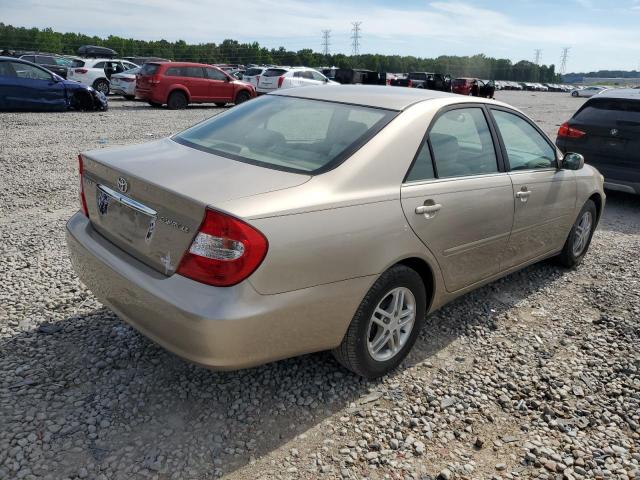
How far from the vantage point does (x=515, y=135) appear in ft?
13.2

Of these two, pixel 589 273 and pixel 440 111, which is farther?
pixel 589 273

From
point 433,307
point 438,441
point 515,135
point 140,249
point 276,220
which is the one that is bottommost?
point 438,441

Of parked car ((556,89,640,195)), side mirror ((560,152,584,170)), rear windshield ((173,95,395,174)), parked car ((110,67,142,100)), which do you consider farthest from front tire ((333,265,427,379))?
parked car ((110,67,142,100))

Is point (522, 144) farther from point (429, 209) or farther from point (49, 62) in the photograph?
point (49, 62)

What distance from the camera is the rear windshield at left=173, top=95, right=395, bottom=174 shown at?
2844mm

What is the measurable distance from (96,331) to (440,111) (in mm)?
2591

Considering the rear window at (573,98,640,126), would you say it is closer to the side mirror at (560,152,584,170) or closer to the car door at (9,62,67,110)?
the side mirror at (560,152,584,170)

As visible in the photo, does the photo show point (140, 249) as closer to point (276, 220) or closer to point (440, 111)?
point (276, 220)

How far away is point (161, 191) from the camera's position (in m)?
2.46

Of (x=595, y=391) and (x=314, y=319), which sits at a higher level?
(x=314, y=319)

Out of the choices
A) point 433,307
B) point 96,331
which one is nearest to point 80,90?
point 96,331

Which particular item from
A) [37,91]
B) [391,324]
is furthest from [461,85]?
[391,324]

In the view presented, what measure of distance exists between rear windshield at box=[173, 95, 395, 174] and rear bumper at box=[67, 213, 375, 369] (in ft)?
2.30

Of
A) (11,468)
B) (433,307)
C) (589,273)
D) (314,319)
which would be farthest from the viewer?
(589,273)
